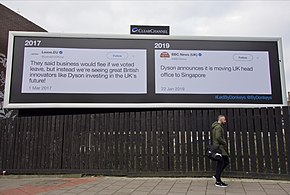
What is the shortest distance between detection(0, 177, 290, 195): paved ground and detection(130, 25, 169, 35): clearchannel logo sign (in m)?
6.21

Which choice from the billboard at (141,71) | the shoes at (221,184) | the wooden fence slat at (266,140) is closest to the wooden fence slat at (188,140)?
the shoes at (221,184)

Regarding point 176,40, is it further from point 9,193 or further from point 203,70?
point 9,193

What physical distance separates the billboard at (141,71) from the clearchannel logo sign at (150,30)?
100 cm

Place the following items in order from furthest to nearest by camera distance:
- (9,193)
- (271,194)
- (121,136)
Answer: (121,136) < (9,193) < (271,194)

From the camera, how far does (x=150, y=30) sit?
1173 centimetres

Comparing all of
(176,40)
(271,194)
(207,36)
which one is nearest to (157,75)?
(176,40)

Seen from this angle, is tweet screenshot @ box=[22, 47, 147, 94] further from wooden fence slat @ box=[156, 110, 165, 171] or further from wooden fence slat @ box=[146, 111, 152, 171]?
wooden fence slat @ box=[156, 110, 165, 171]

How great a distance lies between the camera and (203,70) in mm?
10508

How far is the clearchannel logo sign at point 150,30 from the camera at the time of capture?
1160 centimetres

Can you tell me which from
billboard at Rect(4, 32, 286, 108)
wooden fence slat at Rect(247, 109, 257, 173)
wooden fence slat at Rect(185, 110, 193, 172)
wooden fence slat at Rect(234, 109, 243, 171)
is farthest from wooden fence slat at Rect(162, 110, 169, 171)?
wooden fence slat at Rect(247, 109, 257, 173)

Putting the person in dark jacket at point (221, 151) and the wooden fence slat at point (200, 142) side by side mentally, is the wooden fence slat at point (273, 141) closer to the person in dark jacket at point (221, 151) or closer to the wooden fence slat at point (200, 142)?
the person in dark jacket at point (221, 151)

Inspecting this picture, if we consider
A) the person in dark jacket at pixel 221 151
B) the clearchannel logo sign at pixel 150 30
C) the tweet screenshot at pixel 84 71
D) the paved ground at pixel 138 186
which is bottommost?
the paved ground at pixel 138 186

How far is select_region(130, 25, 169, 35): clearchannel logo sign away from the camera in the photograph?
11600 mm

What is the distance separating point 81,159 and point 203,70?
558 cm
